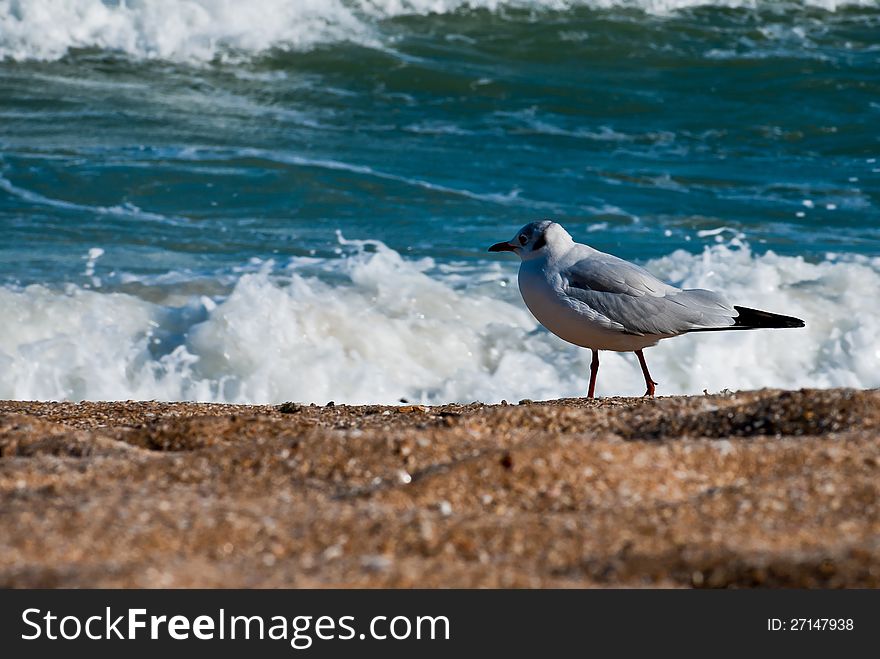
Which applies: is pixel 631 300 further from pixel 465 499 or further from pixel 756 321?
pixel 465 499

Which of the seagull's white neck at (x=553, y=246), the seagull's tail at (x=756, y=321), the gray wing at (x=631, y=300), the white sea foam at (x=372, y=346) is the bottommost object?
the white sea foam at (x=372, y=346)

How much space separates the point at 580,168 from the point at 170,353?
5460 mm

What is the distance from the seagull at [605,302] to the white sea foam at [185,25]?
10010 millimetres

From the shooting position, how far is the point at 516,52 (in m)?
15.2

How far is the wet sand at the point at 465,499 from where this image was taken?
9.21 feet

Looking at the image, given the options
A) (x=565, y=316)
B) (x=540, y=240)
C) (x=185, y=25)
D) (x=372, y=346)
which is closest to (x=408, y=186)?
(x=372, y=346)

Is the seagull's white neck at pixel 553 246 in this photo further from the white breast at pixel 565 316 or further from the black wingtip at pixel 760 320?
the black wingtip at pixel 760 320

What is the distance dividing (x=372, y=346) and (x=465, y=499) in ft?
15.9

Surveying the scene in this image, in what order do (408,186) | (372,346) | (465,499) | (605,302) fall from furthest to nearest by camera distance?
(408,186) → (372,346) → (605,302) → (465,499)

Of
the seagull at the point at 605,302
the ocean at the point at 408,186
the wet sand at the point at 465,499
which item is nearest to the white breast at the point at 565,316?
the seagull at the point at 605,302

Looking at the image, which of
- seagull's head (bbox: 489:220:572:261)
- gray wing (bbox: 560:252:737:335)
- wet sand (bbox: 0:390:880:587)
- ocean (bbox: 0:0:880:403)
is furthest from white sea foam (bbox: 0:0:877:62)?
wet sand (bbox: 0:390:880:587)

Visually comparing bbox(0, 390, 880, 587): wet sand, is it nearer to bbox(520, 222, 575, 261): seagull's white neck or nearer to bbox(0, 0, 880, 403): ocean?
bbox(520, 222, 575, 261): seagull's white neck

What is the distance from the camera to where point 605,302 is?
5.53 meters

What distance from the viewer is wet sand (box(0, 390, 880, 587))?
9.21 ft
